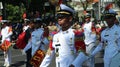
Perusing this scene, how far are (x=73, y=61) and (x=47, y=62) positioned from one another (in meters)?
0.40

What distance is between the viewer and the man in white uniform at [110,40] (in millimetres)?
6939

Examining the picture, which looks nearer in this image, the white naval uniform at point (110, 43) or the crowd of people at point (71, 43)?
the crowd of people at point (71, 43)

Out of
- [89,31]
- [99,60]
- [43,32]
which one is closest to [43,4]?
[99,60]

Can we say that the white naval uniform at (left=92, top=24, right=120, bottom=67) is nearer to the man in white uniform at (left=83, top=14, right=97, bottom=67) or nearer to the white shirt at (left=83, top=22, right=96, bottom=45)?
the man in white uniform at (left=83, top=14, right=97, bottom=67)

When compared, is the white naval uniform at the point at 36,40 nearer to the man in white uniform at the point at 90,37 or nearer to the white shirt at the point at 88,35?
the man in white uniform at the point at 90,37

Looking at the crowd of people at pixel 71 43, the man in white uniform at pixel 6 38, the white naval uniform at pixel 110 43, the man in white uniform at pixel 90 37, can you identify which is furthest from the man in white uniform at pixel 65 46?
the man in white uniform at pixel 6 38

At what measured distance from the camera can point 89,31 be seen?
45.6ft

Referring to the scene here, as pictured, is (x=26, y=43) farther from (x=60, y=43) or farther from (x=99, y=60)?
(x=99, y=60)

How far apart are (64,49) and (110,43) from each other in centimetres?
146

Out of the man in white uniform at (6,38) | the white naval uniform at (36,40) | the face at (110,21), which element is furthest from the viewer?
the man in white uniform at (6,38)

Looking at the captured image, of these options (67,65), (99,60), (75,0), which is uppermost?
(67,65)

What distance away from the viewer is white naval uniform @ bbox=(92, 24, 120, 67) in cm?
694

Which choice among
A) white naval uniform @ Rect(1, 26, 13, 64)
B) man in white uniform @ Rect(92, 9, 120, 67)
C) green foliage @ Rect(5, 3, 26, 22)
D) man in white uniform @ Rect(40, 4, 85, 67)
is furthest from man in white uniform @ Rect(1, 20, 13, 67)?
green foliage @ Rect(5, 3, 26, 22)

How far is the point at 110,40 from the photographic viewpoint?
7.07 meters
